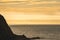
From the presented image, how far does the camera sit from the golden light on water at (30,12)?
7.95 feet

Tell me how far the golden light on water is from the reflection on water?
0.07 meters

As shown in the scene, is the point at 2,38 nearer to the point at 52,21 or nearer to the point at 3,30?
the point at 3,30

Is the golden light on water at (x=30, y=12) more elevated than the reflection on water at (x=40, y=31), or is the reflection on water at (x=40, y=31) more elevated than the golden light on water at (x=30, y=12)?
the golden light on water at (x=30, y=12)

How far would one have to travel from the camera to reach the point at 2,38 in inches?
59.6

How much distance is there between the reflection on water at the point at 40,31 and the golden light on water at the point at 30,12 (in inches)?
2.7

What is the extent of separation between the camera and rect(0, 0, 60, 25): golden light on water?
95.5 inches

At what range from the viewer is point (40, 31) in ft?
7.61

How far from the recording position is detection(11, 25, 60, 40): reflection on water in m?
2.28

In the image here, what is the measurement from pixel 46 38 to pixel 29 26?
27 centimetres

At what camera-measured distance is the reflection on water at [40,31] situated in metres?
2.28


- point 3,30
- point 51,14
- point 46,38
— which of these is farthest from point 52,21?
point 3,30

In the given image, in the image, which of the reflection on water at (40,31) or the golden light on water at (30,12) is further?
the golden light on water at (30,12)

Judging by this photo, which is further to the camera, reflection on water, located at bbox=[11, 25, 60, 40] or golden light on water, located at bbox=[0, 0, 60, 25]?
golden light on water, located at bbox=[0, 0, 60, 25]

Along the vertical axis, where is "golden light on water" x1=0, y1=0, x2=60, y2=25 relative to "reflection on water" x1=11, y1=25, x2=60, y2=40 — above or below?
above
